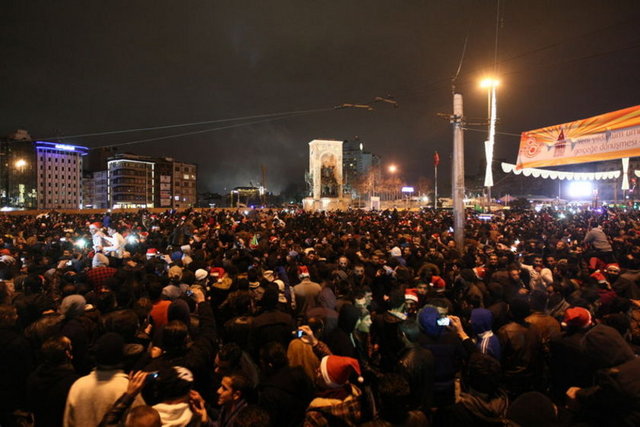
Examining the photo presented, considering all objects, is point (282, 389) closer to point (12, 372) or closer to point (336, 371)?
point (336, 371)

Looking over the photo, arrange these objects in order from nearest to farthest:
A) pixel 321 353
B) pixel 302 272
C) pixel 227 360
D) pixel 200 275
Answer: pixel 227 360 → pixel 321 353 → pixel 200 275 → pixel 302 272

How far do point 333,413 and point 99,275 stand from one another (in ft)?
18.3

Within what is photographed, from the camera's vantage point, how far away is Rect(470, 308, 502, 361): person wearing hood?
3557 millimetres

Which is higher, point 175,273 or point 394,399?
point 175,273

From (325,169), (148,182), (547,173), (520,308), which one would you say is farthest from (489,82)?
(148,182)

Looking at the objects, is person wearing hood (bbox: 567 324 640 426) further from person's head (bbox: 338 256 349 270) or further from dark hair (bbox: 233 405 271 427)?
person's head (bbox: 338 256 349 270)

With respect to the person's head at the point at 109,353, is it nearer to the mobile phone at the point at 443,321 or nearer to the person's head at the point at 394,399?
the person's head at the point at 394,399

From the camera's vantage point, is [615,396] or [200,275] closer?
[615,396]

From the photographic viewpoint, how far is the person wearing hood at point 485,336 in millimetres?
3557

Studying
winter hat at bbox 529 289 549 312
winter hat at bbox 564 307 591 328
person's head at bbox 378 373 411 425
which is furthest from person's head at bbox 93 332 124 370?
winter hat at bbox 529 289 549 312

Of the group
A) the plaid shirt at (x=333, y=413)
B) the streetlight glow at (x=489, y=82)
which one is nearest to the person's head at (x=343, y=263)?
the plaid shirt at (x=333, y=413)

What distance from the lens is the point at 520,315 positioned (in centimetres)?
412

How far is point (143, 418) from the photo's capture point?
202cm

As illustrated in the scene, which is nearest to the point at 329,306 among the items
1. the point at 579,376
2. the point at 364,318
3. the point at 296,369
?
the point at 364,318
